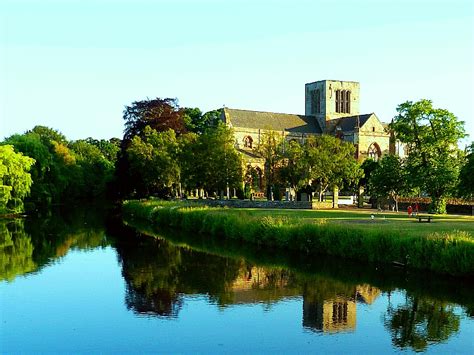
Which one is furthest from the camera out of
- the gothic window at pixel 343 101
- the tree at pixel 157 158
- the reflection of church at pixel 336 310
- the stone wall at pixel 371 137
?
the gothic window at pixel 343 101

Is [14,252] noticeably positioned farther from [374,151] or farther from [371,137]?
[374,151]

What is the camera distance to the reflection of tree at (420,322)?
15.8m

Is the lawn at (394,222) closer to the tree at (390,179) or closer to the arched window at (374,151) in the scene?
the tree at (390,179)

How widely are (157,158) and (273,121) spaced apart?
4218 centimetres

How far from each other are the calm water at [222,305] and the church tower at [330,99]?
76.1 metres

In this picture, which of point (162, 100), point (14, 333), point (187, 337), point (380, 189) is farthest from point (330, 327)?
point (162, 100)

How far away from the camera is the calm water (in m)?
15.5

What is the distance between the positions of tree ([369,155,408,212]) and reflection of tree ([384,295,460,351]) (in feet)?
94.4

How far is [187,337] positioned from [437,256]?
41.2ft

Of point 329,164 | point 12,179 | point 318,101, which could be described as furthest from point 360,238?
point 318,101

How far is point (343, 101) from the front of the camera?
108125 millimetres

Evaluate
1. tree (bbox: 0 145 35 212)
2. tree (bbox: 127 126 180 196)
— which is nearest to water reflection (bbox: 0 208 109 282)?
tree (bbox: 0 145 35 212)

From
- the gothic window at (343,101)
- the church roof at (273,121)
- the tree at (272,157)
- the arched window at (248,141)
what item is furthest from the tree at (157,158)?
the gothic window at (343,101)

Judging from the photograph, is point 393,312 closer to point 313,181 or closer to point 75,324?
point 75,324
